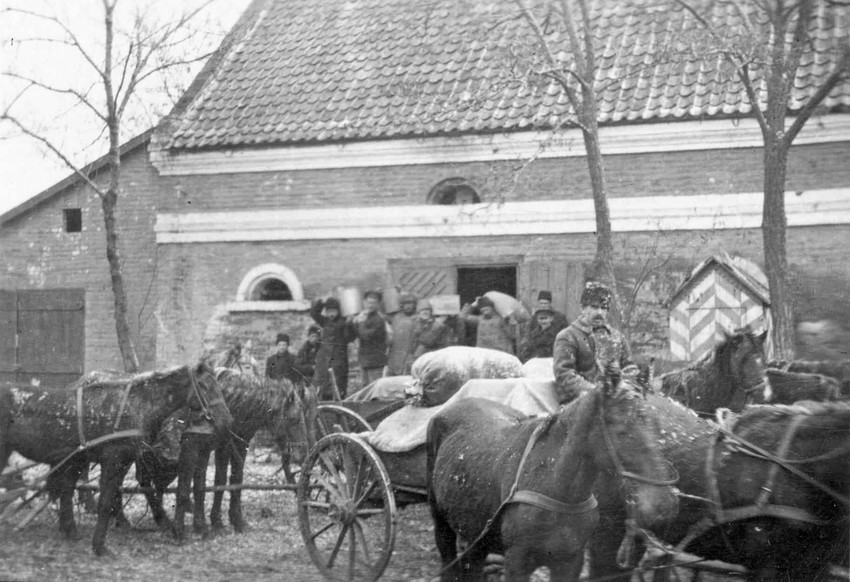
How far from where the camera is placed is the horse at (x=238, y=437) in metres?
8.23

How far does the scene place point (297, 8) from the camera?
50.1ft

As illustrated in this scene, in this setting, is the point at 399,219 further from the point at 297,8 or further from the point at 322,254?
the point at 297,8

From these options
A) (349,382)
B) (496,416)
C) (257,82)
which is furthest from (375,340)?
(496,416)

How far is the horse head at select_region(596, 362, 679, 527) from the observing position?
164 inches

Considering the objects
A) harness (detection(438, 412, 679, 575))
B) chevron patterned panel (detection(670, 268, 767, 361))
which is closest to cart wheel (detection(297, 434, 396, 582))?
harness (detection(438, 412, 679, 575))

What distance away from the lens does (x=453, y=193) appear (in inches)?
555

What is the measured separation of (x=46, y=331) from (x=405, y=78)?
266 inches

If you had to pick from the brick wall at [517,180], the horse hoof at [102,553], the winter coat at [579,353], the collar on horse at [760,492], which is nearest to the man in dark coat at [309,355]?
the brick wall at [517,180]

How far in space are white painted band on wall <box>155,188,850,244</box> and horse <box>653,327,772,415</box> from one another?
A: 18.7ft

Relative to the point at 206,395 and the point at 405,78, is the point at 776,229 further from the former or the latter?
the point at 405,78

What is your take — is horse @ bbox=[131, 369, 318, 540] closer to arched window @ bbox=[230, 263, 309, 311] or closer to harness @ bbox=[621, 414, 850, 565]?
harness @ bbox=[621, 414, 850, 565]

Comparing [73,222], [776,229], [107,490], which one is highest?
[73,222]

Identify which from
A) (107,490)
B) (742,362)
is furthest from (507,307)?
(107,490)

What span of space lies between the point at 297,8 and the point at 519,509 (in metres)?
12.2
